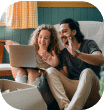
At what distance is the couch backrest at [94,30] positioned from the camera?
70 centimetres

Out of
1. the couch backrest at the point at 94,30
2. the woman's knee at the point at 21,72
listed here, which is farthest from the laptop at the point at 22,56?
the couch backrest at the point at 94,30

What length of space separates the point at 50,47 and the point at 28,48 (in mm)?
112

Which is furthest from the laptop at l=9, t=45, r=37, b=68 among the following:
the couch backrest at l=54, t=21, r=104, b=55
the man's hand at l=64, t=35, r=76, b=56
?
the couch backrest at l=54, t=21, r=104, b=55

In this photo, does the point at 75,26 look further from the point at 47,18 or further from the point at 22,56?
the point at 22,56

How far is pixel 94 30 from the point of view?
2.35 feet

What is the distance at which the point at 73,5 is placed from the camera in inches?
27.8

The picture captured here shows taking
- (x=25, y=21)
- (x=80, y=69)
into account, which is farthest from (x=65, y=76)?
(x=25, y=21)

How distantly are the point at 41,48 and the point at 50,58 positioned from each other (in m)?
0.07

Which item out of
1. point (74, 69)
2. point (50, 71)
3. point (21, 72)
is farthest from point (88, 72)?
point (21, 72)

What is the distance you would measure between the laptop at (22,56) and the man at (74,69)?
71 mm

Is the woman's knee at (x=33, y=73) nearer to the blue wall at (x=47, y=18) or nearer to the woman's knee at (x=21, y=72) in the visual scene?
the woman's knee at (x=21, y=72)

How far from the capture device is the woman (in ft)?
2.22

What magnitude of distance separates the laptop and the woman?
0.08 ft

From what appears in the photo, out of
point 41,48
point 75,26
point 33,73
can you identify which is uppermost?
point 75,26
